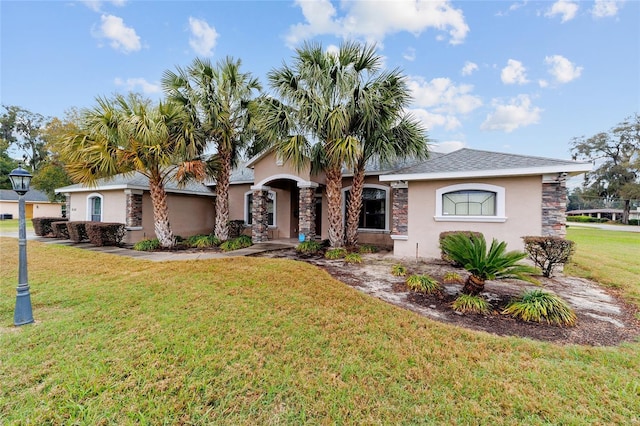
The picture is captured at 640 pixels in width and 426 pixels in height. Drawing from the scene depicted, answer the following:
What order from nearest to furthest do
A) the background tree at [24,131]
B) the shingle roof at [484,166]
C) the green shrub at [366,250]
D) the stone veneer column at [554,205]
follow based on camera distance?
1. the shingle roof at [484,166]
2. the stone veneer column at [554,205]
3. the green shrub at [366,250]
4. the background tree at [24,131]

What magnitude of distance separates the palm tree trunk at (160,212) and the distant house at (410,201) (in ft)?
7.56

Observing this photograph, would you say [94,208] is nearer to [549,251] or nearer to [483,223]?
[483,223]

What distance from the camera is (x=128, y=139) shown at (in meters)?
10.2

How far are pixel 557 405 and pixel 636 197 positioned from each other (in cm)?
5149

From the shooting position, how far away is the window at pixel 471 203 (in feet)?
28.2

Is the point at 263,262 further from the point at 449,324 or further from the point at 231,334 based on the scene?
the point at 449,324

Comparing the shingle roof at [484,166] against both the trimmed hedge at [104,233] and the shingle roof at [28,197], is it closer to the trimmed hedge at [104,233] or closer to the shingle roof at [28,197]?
the trimmed hedge at [104,233]

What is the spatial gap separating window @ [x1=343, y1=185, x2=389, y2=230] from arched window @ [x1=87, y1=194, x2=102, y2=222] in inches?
530

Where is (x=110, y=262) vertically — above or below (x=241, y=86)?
below

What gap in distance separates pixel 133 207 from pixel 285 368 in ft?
43.5

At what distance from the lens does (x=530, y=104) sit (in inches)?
687

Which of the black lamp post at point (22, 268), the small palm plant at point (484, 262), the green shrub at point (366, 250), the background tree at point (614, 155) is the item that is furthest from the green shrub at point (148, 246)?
the background tree at point (614, 155)

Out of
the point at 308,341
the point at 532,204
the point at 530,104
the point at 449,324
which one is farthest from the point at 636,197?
the point at 308,341

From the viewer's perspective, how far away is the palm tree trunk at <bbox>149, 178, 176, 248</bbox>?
1124cm
